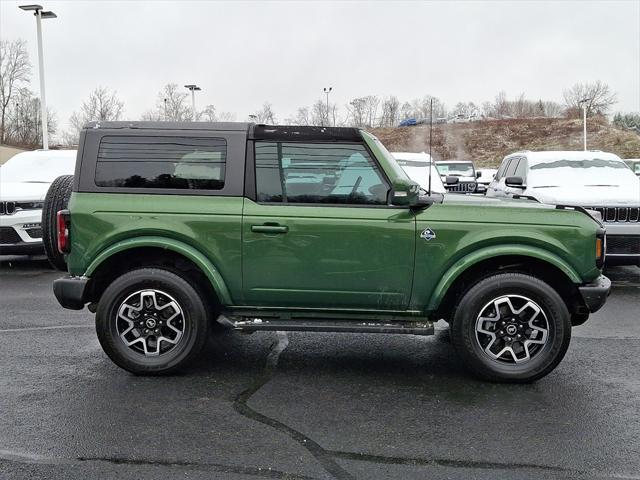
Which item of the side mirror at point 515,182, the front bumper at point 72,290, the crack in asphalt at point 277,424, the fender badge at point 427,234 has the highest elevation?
the side mirror at point 515,182

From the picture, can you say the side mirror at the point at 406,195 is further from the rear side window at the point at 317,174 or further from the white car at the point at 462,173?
the white car at the point at 462,173

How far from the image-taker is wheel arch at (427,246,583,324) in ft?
15.5

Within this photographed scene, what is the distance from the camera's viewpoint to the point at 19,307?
7.50m

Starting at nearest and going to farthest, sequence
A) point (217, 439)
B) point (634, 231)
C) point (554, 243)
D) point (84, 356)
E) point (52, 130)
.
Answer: point (217, 439)
point (554, 243)
point (84, 356)
point (634, 231)
point (52, 130)

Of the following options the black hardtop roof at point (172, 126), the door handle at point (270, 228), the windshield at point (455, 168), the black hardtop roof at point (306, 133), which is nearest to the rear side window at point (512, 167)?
the black hardtop roof at point (306, 133)

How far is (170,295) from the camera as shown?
4.89 meters

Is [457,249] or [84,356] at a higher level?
[457,249]

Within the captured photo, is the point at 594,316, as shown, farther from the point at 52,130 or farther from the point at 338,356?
the point at 52,130

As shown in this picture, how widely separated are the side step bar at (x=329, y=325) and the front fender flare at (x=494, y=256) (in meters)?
0.29

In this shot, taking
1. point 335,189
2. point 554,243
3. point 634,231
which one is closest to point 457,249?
point 554,243

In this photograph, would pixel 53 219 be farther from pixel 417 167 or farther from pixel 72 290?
pixel 417 167

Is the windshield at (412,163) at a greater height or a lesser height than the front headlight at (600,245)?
greater

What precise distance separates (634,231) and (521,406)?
5.19 meters

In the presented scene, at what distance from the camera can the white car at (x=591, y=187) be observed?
8570 millimetres
